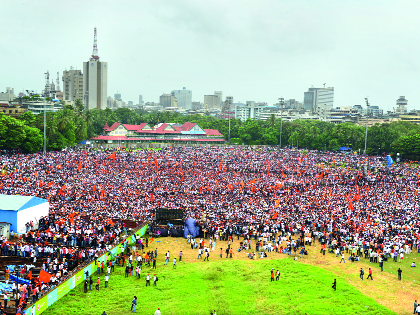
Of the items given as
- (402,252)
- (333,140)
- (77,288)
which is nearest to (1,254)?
(77,288)

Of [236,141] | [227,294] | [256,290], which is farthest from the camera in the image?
[236,141]

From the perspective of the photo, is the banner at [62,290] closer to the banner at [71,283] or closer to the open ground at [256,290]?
the banner at [71,283]

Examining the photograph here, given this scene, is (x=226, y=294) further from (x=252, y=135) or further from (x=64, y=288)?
(x=252, y=135)

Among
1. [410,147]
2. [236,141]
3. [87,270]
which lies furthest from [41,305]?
[236,141]

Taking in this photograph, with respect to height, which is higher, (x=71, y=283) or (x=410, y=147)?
(x=410, y=147)

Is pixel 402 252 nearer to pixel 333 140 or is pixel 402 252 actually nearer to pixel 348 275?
pixel 348 275

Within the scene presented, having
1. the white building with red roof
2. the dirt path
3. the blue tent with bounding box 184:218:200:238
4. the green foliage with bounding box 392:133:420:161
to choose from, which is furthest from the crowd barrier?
the white building with red roof

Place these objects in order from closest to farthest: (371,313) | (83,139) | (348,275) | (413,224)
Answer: (371,313) < (348,275) < (413,224) < (83,139)
